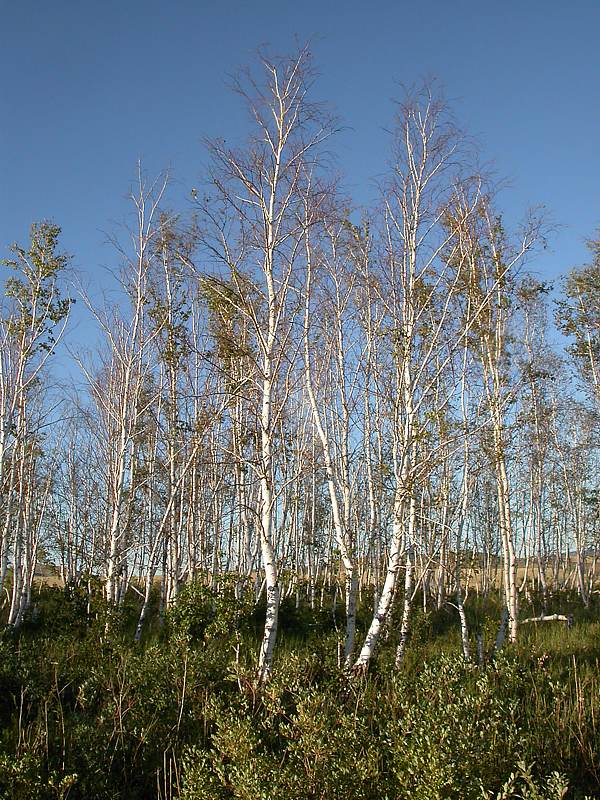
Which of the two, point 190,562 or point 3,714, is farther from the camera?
point 190,562

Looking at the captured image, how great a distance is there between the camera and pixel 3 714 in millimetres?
6109

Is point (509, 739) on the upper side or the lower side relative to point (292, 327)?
lower

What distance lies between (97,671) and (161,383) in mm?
6160

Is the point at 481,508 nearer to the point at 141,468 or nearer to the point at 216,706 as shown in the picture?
the point at 141,468

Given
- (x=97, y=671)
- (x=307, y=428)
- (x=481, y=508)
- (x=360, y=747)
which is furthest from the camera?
(x=481, y=508)

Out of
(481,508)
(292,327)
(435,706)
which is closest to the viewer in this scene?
(435,706)

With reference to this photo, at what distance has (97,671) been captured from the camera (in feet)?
21.7

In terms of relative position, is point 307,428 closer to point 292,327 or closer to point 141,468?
point 141,468

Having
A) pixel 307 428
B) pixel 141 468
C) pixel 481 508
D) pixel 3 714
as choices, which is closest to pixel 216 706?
pixel 3 714

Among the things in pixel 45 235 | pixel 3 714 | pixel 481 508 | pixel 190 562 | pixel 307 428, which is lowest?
pixel 3 714

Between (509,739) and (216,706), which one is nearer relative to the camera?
(509,739)

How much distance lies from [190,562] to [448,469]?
547cm

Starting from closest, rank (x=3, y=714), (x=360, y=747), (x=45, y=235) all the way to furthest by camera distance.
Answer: (x=360, y=747)
(x=3, y=714)
(x=45, y=235)

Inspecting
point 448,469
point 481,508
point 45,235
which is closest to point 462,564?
point 448,469
